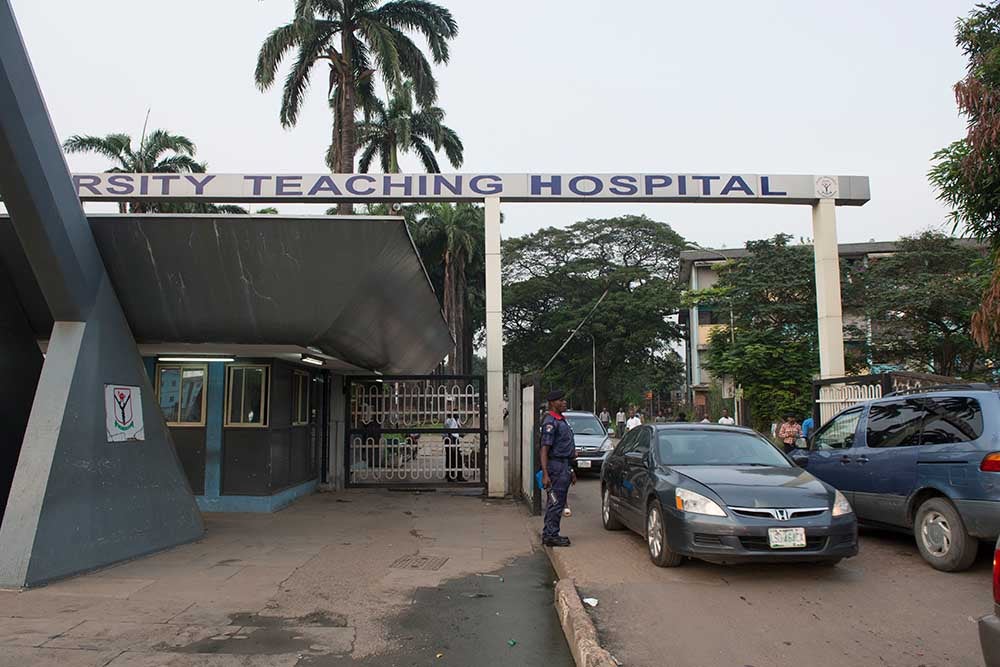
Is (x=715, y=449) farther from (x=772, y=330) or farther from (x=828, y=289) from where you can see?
(x=772, y=330)

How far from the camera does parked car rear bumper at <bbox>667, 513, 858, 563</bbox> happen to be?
6.44m

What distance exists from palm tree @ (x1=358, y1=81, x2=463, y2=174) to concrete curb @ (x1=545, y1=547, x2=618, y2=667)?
27.8 meters

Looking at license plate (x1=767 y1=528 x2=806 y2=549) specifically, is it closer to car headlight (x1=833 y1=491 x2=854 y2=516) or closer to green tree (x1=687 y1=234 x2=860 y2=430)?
car headlight (x1=833 y1=491 x2=854 y2=516)

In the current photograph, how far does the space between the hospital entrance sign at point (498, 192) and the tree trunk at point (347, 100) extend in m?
9.95

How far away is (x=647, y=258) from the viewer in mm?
50312

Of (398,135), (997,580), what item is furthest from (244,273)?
(398,135)

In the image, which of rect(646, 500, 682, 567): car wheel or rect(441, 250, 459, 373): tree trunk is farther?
rect(441, 250, 459, 373): tree trunk

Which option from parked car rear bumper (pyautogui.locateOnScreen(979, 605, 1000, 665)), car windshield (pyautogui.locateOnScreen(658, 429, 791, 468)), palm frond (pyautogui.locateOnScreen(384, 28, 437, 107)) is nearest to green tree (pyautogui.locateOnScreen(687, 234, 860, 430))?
palm frond (pyautogui.locateOnScreen(384, 28, 437, 107))

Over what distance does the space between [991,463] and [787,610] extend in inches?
91.4

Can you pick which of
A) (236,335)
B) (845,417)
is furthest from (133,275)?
(845,417)

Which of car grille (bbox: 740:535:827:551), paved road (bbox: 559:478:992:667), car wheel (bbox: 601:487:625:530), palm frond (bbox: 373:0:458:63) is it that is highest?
palm frond (bbox: 373:0:458:63)

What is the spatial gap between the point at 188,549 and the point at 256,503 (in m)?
2.71

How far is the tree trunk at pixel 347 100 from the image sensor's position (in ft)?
74.4

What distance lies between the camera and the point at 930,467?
7199mm
